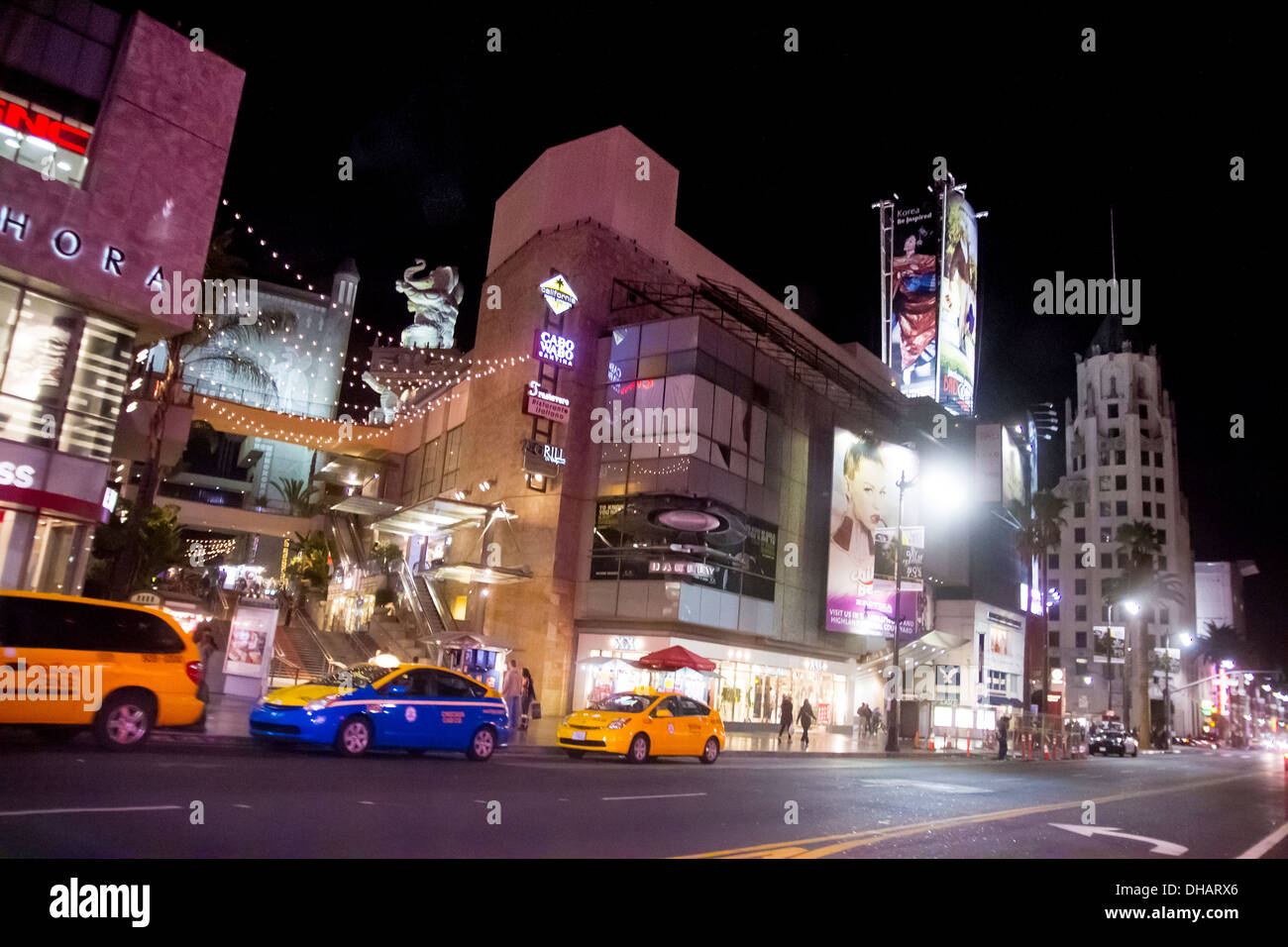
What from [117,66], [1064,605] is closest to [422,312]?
[117,66]

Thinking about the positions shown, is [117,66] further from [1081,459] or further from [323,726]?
[1081,459]

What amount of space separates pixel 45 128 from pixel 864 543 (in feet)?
114

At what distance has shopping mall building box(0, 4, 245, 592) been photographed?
19688 millimetres

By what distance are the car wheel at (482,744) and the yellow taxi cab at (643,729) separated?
9.24 feet

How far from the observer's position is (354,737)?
14344 mm

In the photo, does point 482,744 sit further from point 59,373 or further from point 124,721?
point 59,373

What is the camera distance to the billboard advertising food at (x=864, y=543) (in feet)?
132

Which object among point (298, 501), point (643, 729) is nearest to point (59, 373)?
point (643, 729)

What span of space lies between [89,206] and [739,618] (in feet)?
83.3

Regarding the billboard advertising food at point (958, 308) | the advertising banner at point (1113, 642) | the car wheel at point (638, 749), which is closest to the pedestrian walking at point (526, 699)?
the car wheel at point (638, 749)

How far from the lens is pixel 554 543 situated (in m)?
34.3

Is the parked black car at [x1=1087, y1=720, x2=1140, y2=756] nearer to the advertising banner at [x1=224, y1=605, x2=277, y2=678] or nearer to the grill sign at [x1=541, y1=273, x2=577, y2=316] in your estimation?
the grill sign at [x1=541, y1=273, x2=577, y2=316]

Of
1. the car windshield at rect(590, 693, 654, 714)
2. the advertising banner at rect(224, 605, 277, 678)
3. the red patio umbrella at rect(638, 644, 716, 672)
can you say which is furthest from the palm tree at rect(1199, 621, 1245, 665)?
the advertising banner at rect(224, 605, 277, 678)

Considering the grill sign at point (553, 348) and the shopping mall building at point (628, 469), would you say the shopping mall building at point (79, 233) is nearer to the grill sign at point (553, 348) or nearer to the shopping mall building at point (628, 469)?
the shopping mall building at point (628, 469)
